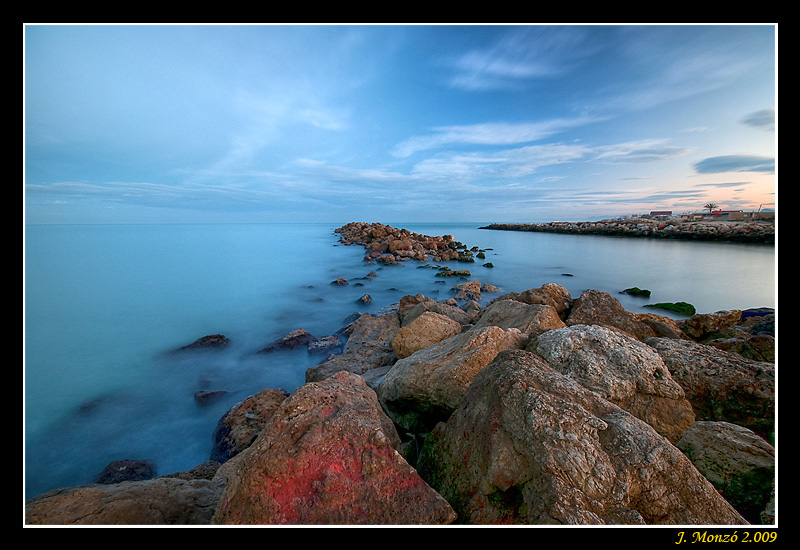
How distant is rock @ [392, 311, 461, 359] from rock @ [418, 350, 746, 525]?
123 inches

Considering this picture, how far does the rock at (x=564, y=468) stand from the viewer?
5.78ft

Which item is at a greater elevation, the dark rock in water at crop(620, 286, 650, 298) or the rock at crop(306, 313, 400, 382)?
the dark rock in water at crop(620, 286, 650, 298)

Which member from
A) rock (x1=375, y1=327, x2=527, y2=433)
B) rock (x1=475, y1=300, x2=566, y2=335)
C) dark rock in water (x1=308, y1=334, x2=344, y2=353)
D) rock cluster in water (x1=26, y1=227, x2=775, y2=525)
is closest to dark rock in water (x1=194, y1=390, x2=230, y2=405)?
dark rock in water (x1=308, y1=334, x2=344, y2=353)

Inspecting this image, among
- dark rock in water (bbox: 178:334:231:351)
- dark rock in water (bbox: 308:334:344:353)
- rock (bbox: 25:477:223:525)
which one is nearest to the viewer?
rock (bbox: 25:477:223:525)

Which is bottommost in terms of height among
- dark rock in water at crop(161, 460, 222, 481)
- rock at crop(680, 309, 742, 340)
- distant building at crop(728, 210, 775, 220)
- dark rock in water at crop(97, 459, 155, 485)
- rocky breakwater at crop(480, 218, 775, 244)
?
dark rock in water at crop(97, 459, 155, 485)

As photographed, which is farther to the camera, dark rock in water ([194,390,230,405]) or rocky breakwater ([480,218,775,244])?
rocky breakwater ([480,218,775,244])

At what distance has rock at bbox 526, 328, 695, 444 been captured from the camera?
2.84 metres

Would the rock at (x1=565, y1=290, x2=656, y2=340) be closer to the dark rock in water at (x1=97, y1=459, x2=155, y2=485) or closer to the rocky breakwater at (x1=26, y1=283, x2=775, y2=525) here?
the rocky breakwater at (x1=26, y1=283, x2=775, y2=525)

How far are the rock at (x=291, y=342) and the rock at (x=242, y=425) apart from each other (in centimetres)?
344

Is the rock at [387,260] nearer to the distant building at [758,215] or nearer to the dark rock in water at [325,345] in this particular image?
the dark rock in water at [325,345]

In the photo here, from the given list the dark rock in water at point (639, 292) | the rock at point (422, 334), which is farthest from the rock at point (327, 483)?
the dark rock in water at point (639, 292)

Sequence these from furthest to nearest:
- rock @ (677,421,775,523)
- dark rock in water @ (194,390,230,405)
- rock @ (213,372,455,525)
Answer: dark rock in water @ (194,390,230,405) < rock @ (677,421,775,523) < rock @ (213,372,455,525)
